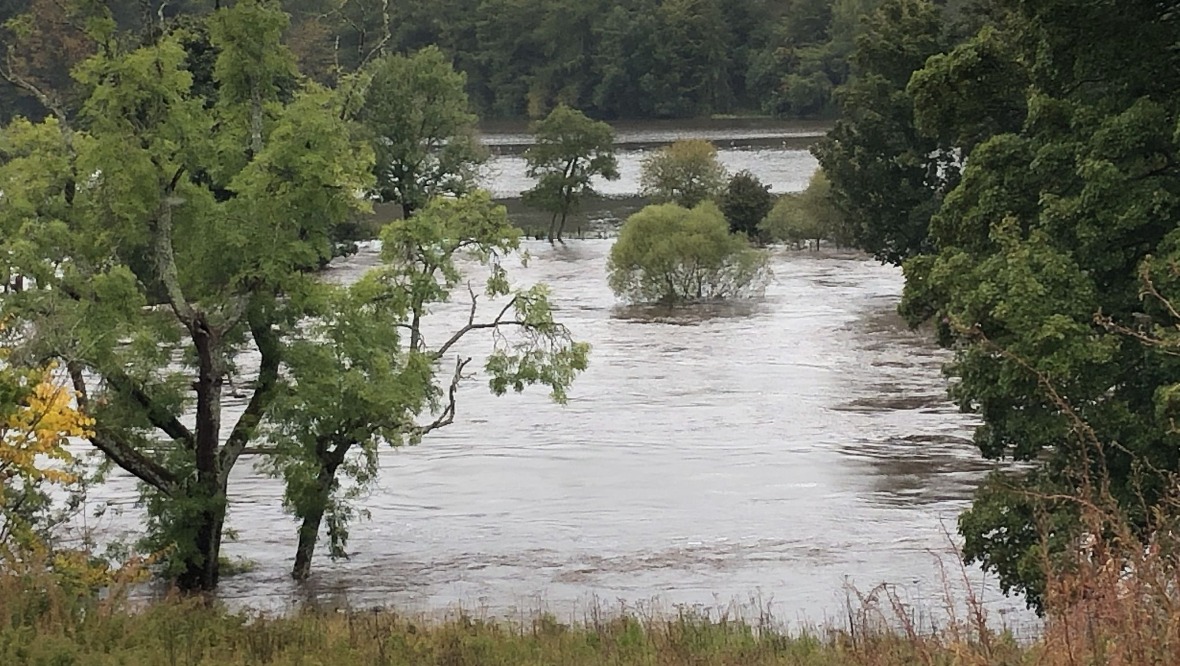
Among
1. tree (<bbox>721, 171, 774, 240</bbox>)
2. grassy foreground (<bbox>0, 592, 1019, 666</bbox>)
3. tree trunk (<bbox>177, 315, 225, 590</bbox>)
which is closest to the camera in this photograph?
grassy foreground (<bbox>0, 592, 1019, 666</bbox>)

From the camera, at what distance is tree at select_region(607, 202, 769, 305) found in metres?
53.2

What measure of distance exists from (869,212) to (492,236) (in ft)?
73.3

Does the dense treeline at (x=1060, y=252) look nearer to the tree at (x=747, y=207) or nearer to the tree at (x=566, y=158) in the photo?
the tree at (x=747, y=207)

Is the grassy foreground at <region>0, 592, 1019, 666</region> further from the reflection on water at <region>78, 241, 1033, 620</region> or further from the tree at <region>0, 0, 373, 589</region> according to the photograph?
the reflection on water at <region>78, 241, 1033, 620</region>

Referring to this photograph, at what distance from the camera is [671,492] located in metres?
27.1

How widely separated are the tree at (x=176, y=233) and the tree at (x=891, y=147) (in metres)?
22.6

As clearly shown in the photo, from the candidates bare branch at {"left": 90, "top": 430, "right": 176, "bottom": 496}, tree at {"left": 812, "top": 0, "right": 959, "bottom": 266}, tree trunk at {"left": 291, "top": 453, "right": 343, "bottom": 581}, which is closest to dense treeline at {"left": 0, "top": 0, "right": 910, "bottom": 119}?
tree at {"left": 812, "top": 0, "right": 959, "bottom": 266}

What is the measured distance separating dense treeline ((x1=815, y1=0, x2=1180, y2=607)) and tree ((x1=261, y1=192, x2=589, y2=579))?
18.3 ft

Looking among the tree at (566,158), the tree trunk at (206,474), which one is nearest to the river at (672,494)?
the tree trunk at (206,474)

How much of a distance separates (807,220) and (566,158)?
14591mm

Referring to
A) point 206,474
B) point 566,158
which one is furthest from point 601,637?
point 566,158

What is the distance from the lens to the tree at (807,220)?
68.9 meters

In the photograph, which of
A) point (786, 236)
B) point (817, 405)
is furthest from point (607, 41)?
point (817, 405)

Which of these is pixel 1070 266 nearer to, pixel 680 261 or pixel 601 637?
pixel 601 637
